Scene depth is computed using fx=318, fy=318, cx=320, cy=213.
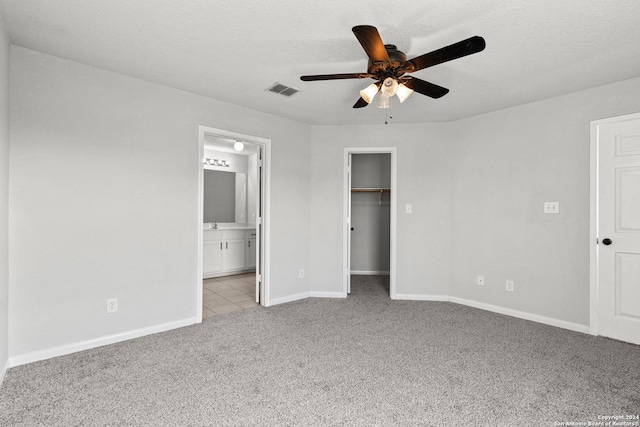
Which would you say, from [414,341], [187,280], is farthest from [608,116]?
[187,280]

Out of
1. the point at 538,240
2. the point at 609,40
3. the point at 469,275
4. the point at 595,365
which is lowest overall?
the point at 595,365

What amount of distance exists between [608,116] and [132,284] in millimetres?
4685

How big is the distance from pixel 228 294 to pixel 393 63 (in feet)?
12.0

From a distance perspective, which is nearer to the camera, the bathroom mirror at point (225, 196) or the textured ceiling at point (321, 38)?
the textured ceiling at point (321, 38)

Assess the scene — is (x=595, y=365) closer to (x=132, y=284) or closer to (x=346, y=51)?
(x=346, y=51)

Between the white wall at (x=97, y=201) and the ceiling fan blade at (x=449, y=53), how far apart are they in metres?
2.24

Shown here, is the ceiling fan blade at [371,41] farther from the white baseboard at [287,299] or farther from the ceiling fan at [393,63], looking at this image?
the white baseboard at [287,299]

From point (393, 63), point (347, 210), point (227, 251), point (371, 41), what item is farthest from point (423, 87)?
point (227, 251)

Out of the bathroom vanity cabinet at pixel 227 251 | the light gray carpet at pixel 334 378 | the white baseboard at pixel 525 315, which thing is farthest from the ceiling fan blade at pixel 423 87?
the bathroom vanity cabinet at pixel 227 251

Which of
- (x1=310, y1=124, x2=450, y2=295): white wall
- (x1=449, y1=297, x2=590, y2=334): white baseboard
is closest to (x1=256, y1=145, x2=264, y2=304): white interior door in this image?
(x1=310, y1=124, x2=450, y2=295): white wall

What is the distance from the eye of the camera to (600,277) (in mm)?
3068

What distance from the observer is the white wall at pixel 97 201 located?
2410mm

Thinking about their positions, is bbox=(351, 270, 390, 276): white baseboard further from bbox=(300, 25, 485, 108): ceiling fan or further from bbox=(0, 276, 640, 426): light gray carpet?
bbox=(300, 25, 485, 108): ceiling fan

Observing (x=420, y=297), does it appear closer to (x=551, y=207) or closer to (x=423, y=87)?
(x=551, y=207)
